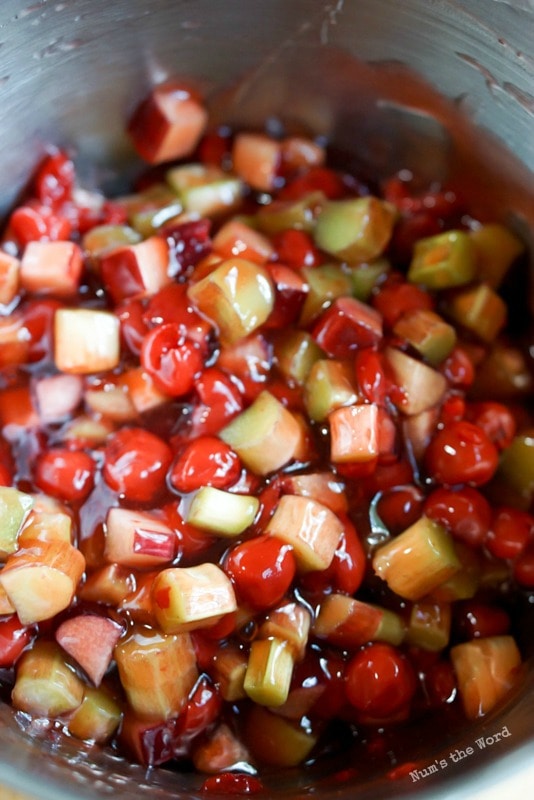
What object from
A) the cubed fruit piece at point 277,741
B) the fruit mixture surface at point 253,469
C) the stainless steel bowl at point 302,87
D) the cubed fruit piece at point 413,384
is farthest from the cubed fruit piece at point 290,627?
the cubed fruit piece at point 413,384

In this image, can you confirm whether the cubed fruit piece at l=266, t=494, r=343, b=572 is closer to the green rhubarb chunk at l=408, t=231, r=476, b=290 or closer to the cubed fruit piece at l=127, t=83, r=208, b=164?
the green rhubarb chunk at l=408, t=231, r=476, b=290

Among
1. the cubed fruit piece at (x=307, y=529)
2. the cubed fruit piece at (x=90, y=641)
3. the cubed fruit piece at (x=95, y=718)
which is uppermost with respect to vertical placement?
the cubed fruit piece at (x=307, y=529)

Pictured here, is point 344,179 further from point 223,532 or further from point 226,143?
point 223,532

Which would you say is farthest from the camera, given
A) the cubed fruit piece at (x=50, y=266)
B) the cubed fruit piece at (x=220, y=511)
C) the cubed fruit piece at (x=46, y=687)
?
the cubed fruit piece at (x=50, y=266)

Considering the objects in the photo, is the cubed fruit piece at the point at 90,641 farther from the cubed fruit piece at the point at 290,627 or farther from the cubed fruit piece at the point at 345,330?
the cubed fruit piece at the point at 345,330

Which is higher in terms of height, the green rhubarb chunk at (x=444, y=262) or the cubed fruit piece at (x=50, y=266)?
the green rhubarb chunk at (x=444, y=262)

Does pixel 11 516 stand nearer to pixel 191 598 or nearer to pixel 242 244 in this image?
pixel 191 598

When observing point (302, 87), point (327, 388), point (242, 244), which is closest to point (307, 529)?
point (327, 388)

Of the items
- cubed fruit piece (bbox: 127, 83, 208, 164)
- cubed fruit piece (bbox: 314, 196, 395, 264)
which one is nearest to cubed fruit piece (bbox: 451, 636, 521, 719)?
cubed fruit piece (bbox: 314, 196, 395, 264)
